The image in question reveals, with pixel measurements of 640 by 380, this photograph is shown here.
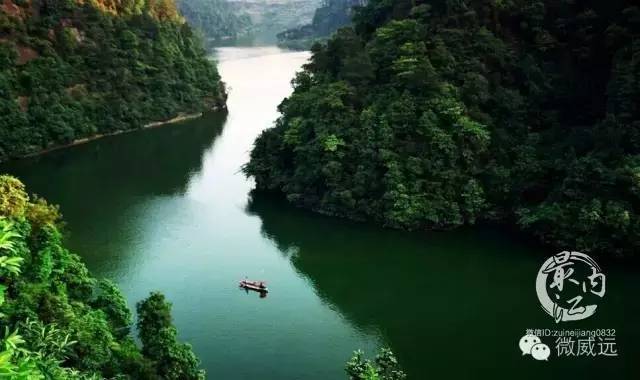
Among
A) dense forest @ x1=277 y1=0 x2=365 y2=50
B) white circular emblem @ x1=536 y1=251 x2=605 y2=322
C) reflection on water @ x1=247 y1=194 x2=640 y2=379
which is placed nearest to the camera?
reflection on water @ x1=247 y1=194 x2=640 y2=379

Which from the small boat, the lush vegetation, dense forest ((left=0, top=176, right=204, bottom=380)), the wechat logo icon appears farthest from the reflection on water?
dense forest ((left=0, top=176, right=204, bottom=380))

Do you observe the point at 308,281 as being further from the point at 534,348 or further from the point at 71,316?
the point at 71,316

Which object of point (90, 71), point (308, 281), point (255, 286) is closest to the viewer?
point (255, 286)

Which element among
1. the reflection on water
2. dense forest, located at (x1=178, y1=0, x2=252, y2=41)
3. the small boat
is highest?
the reflection on water

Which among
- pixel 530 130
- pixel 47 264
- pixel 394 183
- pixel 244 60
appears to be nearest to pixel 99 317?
pixel 47 264

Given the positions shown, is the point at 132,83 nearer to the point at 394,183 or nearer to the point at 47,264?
the point at 394,183

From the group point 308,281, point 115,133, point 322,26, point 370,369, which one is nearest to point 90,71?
point 115,133

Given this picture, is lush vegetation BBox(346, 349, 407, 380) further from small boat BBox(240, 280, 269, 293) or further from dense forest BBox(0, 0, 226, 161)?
dense forest BBox(0, 0, 226, 161)
